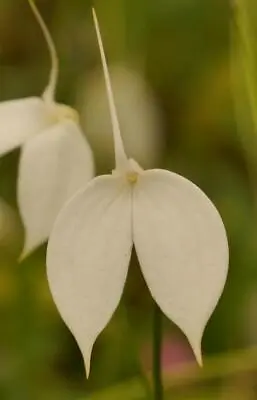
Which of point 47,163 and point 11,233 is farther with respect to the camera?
point 11,233

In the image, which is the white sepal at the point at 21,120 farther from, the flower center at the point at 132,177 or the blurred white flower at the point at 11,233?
the blurred white flower at the point at 11,233

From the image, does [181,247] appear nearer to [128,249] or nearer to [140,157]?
[128,249]

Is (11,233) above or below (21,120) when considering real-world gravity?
below

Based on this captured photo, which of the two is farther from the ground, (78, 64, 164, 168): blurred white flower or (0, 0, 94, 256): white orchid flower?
(0, 0, 94, 256): white orchid flower

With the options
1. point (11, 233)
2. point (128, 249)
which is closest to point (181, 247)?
point (128, 249)

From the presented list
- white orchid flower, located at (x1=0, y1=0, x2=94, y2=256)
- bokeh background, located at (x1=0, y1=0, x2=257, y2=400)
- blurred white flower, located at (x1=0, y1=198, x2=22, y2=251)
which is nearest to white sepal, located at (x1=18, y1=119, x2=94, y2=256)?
white orchid flower, located at (x1=0, y1=0, x2=94, y2=256)

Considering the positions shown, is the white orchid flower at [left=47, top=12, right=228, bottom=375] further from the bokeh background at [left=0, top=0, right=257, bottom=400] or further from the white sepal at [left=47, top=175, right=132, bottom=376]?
the bokeh background at [left=0, top=0, right=257, bottom=400]
